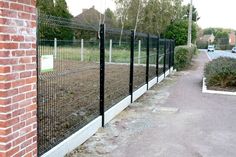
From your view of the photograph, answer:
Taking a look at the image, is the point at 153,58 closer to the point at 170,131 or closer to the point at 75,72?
the point at 170,131

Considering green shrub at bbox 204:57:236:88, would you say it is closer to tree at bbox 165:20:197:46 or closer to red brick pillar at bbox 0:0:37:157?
red brick pillar at bbox 0:0:37:157

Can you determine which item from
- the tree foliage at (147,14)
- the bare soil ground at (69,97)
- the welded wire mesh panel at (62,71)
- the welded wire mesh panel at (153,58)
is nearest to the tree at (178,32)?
the tree foliage at (147,14)

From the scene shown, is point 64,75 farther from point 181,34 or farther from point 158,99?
point 181,34

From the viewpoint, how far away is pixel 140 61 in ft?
A: 37.7

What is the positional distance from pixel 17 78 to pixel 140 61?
26.5 ft

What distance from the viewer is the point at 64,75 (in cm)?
547

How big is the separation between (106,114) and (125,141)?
1.29 metres

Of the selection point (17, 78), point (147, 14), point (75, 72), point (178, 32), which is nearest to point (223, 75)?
point (75, 72)

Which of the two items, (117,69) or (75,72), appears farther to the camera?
(117,69)

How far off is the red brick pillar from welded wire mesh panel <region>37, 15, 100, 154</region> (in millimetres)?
545

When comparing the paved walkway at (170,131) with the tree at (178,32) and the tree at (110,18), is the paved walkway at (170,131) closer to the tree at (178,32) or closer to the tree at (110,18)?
the tree at (110,18)

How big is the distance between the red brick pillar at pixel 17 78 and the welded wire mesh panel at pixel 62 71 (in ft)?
1.79

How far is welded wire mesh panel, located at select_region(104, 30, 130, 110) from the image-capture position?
29.4ft

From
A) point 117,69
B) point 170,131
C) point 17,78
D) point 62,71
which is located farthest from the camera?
point 117,69
